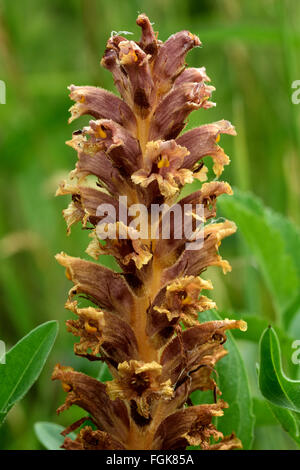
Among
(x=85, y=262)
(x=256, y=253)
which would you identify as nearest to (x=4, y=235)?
(x=256, y=253)

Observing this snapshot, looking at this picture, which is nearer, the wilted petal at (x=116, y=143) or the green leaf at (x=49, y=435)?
the wilted petal at (x=116, y=143)

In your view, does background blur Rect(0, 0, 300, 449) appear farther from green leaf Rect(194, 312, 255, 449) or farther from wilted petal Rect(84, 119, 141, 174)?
→ wilted petal Rect(84, 119, 141, 174)

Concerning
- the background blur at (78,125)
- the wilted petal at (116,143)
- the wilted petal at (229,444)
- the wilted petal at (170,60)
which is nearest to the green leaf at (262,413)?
the wilted petal at (229,444)

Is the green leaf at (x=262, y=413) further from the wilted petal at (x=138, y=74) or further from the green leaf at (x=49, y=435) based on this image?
the wilted petal at (x=138, y=74)

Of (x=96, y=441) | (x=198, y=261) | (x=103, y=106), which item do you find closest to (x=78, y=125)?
(x=103, y=106)

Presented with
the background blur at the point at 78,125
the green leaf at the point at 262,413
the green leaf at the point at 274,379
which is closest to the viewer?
the green leaf at the point at 274,379

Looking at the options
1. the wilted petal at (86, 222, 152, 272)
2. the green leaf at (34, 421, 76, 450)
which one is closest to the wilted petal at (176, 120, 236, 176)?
the wilted petal at (86, 222, 152, 272)

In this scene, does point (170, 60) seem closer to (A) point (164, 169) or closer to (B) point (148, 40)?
(B) point (148, 40)
